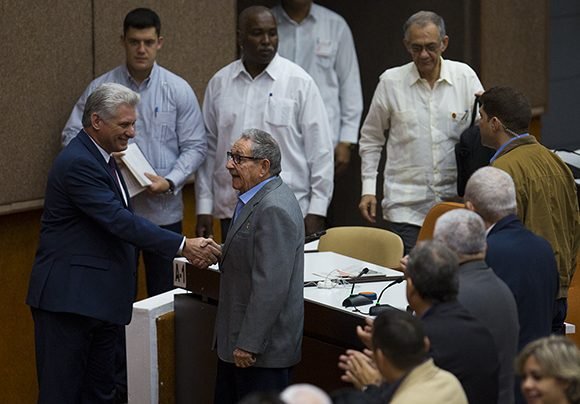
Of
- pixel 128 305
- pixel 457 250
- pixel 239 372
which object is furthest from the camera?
pixel 128 305

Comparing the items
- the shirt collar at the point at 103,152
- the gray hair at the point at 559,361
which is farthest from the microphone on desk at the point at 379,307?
the shirt collar at the point at 103,152

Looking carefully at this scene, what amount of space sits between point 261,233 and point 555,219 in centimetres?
132

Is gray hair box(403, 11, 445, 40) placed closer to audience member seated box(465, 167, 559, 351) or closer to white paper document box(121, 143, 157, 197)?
white paper document box(121, 143, 157, 197)

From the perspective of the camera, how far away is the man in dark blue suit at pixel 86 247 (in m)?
5.14

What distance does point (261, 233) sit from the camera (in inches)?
184

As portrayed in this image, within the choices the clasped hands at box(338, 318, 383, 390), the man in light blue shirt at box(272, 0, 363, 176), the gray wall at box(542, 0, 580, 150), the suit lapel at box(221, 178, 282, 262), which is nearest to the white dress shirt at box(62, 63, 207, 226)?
the man in light blue shirt at box(272, 0, 363, 176)

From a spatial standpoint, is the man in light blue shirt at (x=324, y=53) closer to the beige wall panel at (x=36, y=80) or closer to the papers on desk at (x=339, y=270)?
the beige wall panel at (x=36, y=80)

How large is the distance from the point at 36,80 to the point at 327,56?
2145mm

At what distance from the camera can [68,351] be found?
5242mm

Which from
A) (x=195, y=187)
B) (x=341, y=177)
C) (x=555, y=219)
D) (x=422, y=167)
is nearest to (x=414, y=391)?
(x=555, y=219)

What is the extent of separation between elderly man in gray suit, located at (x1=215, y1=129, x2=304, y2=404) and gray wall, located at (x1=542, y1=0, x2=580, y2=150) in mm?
5500

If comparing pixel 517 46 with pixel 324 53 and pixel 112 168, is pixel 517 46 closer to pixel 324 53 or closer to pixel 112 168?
pixel 324 53

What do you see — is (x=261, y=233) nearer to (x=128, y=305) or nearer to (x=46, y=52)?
(x=128, y=305)

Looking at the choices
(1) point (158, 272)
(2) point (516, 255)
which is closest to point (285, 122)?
(1) point (158, 272)
